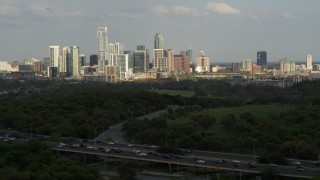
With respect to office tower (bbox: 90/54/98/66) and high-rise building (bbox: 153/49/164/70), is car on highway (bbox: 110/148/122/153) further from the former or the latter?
office tower (bbox: 90/54/98/66)

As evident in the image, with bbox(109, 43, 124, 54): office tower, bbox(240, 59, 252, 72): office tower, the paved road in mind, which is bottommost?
the paved road

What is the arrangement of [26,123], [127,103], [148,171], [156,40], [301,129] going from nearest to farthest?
1. [148,171]
2. [301,129]
3. [26,123]
4. [127,103]
5. [156,40]

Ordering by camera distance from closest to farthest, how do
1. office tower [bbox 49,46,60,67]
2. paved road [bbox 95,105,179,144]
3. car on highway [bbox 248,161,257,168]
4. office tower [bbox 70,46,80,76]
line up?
1. car on highway [bbox 248,161,257,168]
2. paved road [bbox 95,105,179,144]
3. office tower [bbox 70,46,80,76]
4. office tower [bbox 49,46,60,67]

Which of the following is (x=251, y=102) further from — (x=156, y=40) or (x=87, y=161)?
(x=156, y=40)

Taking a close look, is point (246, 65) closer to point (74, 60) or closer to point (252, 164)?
point (74, 60)

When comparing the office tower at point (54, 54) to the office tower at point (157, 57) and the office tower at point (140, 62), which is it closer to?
the office tower at point (140, 62)

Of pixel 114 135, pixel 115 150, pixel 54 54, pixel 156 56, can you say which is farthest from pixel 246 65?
pixel 115 150

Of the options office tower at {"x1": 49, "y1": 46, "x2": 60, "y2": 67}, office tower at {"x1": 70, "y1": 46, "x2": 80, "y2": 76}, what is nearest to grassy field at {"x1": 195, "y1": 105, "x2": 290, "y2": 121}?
office tower at {"x1": 70, "y1": 46, "x2": 80, "y2": 76}

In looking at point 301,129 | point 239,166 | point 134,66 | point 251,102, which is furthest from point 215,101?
point 134,66
